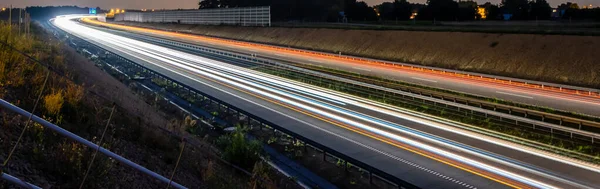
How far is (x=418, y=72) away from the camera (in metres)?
39.7

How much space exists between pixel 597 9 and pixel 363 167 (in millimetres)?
58880

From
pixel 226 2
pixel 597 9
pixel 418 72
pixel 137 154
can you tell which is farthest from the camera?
pixel 226 2

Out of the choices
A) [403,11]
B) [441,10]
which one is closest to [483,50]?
[441,10]

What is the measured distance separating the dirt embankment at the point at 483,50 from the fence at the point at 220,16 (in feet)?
51.3

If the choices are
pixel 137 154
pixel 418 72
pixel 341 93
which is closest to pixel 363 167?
pixel 137 154

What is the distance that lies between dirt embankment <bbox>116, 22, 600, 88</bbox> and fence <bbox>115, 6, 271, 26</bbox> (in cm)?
1564

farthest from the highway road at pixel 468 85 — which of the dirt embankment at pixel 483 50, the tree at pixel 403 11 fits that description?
the tree at pixel 403 11

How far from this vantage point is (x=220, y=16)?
306 feet

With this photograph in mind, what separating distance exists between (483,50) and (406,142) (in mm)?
26617

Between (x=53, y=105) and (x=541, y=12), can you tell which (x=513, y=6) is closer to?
(x=541, y=12)

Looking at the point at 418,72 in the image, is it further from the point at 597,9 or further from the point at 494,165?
the point at 597,9

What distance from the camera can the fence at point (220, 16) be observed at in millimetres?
80688

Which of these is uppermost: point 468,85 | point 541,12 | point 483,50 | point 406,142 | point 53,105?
point 541,12

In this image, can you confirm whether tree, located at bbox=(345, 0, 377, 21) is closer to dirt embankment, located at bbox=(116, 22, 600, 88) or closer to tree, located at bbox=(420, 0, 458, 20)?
tree, located at bbox=(420, 0, 458, 20)
